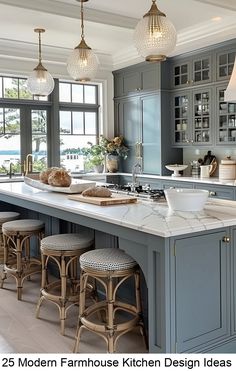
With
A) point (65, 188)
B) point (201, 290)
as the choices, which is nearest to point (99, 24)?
point (65, 188)

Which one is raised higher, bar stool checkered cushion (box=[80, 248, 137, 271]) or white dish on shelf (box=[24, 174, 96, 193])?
white dish on shelf (box=[24, 174, 96, 193])

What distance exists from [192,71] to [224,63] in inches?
25.1

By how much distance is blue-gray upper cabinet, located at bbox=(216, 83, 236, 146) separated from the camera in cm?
548

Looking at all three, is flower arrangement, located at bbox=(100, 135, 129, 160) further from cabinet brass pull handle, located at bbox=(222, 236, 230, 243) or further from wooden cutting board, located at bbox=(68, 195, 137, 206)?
cabinet brass pull handle, located at bbox=(222, 236, 230, 243)

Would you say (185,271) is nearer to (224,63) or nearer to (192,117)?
(224,63)

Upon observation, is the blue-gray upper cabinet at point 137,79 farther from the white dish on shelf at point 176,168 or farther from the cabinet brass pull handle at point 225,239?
the cabinet brass pull handle at point 225,239

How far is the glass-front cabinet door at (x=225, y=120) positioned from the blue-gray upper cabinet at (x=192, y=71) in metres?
0.37

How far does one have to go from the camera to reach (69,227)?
161 inches

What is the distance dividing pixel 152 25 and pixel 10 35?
364cm

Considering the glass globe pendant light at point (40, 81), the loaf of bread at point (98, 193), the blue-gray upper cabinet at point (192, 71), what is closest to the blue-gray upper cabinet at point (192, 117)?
the blue-gray upper cabinet at point (192, 71)

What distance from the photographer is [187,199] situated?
2.71 m

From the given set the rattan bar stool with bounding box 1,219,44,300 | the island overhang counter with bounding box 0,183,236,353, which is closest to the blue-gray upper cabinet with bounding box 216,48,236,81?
the rattan bar stool with bounding box 1,219,44,300

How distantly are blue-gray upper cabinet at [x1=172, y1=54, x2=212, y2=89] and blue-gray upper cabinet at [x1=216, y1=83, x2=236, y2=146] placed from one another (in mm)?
312
